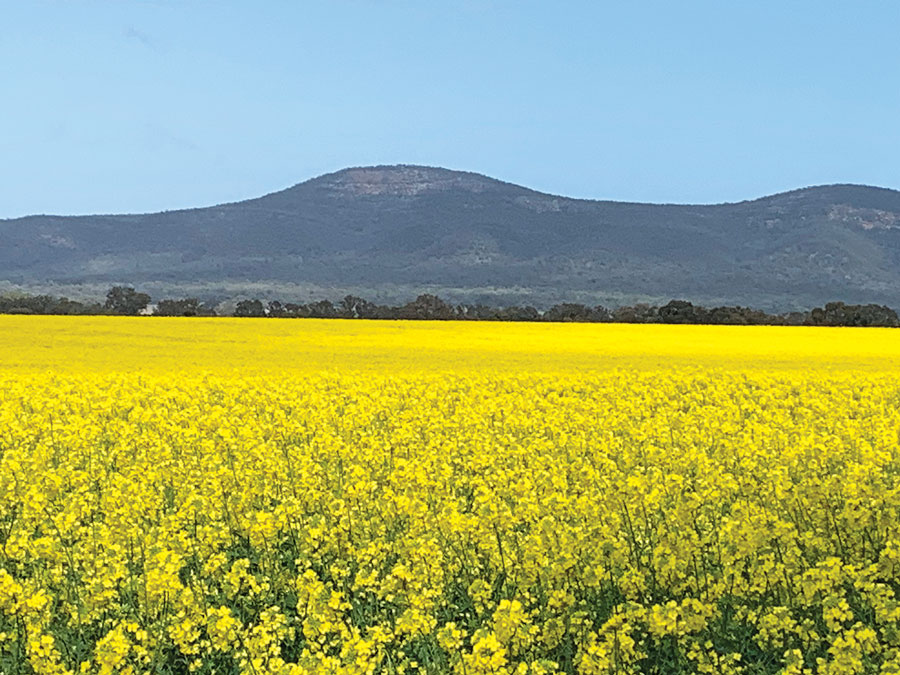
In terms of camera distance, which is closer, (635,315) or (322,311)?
(635,315)

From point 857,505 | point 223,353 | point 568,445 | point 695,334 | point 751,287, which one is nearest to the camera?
point 857,505

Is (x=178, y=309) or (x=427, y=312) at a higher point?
(x=427, y=312)

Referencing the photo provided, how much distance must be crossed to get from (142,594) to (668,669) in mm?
3611

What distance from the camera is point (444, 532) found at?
862 centimetres

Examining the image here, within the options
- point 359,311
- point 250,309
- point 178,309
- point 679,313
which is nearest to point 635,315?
point 679,313

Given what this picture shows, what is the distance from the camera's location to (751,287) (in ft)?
643

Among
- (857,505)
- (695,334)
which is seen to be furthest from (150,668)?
(695,334)

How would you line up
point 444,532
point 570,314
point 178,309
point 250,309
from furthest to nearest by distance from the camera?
1. point 570,314
2. point 178,309
3. point 250,309
4. point 444,532

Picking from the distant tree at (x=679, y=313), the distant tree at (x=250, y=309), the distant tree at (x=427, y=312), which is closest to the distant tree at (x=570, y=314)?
the distant tree at (x=679, y=313)

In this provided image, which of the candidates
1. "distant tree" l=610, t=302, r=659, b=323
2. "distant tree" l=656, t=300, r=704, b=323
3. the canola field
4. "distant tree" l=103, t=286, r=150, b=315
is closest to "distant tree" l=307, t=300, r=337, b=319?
"distant tree" l=103, t=286, r=150, b=315

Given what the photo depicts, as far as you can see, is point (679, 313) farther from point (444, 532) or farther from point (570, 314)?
point (444, 532)

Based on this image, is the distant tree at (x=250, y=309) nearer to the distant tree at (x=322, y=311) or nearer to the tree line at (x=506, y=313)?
the tree line at (x=506, y=313)

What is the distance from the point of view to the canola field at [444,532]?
6344 mm

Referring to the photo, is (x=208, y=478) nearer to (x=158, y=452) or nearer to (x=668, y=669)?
(x=158, y=452)
